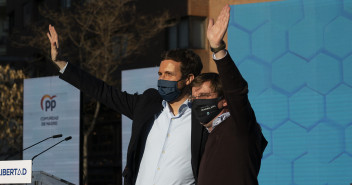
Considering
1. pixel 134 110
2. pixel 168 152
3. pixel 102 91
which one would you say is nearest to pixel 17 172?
pixel 102 91

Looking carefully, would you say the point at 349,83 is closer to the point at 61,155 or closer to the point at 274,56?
the point at 274,56

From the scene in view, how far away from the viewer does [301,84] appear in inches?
262

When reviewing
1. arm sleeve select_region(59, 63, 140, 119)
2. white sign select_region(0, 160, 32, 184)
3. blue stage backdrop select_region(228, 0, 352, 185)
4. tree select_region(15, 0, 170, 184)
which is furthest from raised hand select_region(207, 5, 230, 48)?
tree select_region(15, 0, 170, 184)

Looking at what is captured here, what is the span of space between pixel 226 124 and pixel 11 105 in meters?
15.4

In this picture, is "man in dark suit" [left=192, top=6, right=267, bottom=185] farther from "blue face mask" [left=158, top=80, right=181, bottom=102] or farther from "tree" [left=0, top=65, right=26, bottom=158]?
"tree" [left=0, top=65, right=26, bottom=158]

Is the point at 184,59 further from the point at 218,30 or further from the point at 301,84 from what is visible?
the point at 301,84

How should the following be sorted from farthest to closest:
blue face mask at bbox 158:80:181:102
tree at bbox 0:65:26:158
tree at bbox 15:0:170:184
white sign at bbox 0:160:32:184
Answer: tree at bbox 0:65:26:158 → tree at bbox 15:0:170:184 → white sign at bbox 0:160:32:184 → blue face mask at bbox 158:80:181:102

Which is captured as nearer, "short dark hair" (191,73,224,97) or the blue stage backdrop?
"short dark hair" (191,73,224,97)

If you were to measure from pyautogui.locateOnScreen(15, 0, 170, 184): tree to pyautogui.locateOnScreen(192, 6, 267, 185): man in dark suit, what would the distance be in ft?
44.6

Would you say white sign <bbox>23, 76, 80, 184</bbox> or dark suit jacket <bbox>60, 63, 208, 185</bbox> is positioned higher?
dark suit jacket <bbox>60, 63, 208, 185</bbox>

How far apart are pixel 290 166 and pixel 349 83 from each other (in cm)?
113

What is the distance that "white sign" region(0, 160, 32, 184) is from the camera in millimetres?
5922

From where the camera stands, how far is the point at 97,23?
1745 centimetres

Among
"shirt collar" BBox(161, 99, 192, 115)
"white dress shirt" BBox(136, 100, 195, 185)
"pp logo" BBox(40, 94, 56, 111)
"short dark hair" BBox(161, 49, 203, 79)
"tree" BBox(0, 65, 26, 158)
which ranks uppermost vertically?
"short dark hair" BBox(161, 49, 203, 79)
